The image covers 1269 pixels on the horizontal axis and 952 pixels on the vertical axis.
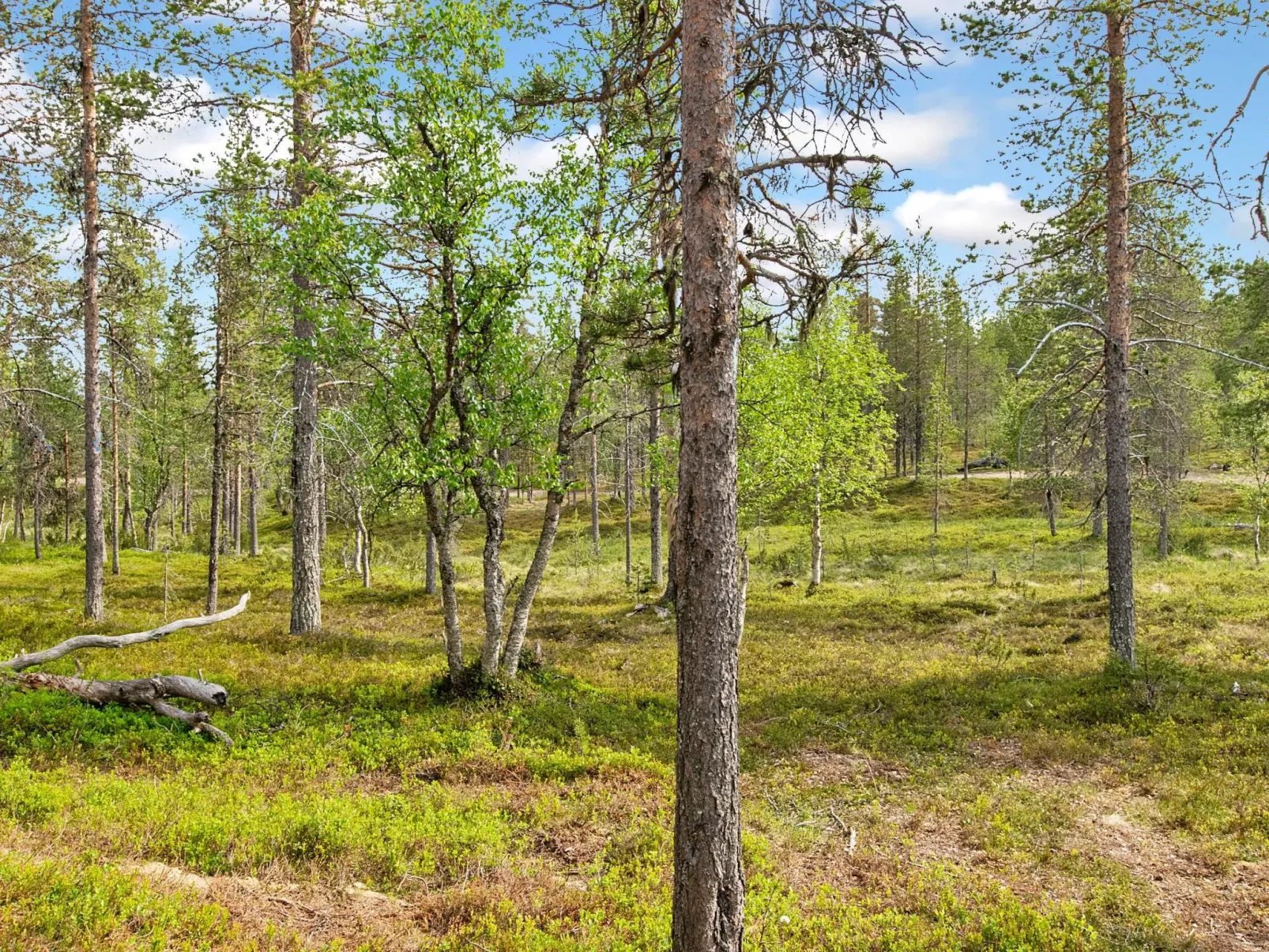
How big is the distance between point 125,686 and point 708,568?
10.4m

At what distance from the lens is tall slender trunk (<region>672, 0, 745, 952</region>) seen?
15.5 ft

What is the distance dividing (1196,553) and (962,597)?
58.1 feet

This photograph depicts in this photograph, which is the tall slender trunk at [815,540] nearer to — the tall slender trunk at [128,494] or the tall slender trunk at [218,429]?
the tall slender trunk at [218,429]

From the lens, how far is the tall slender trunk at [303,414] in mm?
14203

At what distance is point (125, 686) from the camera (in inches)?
417

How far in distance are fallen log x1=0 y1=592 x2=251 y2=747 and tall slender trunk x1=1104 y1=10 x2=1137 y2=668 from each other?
15.6 m

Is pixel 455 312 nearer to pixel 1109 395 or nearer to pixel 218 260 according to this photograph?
pixel 218 260

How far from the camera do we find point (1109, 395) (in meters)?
13.6

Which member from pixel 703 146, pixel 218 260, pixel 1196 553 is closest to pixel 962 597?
pixel 1196 553

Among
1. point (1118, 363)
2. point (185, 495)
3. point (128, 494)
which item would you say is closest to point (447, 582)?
point (1118, 363)

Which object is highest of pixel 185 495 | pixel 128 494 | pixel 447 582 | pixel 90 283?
pixel 90 283

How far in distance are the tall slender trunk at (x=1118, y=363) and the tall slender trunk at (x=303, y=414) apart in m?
15.2

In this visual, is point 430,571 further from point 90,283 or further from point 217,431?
point 90,283

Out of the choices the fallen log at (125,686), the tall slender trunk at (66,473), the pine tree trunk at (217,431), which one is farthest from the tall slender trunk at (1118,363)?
the tall slender trunk at (66,473)
